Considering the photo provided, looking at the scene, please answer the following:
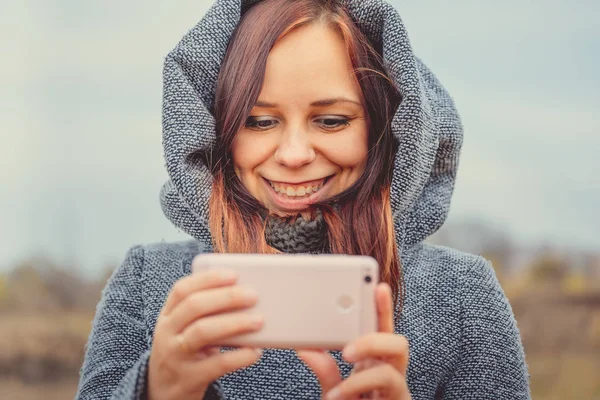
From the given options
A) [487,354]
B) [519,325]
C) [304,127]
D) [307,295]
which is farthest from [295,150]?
[519,325]

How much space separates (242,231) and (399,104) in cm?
36

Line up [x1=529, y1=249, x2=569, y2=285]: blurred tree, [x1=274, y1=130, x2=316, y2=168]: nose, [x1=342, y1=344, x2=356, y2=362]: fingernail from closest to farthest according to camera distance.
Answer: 1. [x1=342, y1=344, x2=356, y2=362]: fingernail
2. [x1=274, y1=130, x2=316, y2=168]: nose
3. [x1=529, y1=249, x2=569, y2=285]: blurred tree

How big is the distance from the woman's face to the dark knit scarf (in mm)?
26

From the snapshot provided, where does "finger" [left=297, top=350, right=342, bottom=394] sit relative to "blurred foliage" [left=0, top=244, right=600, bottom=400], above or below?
above

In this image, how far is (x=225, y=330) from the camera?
0.81 m

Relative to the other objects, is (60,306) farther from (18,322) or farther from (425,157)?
(425,157)

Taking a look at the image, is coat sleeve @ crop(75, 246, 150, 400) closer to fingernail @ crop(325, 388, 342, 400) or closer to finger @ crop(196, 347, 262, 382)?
finger @ crop(196, 347, 262, 382)

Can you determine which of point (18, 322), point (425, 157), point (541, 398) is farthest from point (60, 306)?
point (425, 157)

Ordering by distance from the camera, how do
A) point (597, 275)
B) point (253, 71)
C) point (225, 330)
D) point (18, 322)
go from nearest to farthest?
point (225, 330) → point (253, 71) → point (597, 275) → point (18, 322)

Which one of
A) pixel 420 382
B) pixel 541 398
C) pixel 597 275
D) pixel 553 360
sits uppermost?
pixel 420 382

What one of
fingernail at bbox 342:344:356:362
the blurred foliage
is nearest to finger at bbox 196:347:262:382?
fingernail at bbox 342:344:356:362

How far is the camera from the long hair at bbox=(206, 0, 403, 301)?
1201mm

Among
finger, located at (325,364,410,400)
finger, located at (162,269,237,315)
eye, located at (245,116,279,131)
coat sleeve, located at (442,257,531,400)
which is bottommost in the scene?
coat sleeve, located at (442,257,531,400)

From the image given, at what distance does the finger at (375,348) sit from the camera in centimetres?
80
